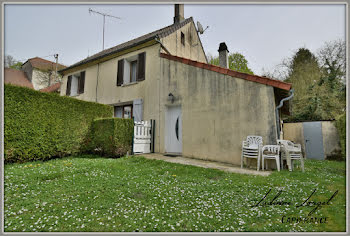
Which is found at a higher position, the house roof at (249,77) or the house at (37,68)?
the house roof at (249,77)

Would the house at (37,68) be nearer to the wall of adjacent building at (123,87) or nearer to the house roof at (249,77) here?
the wall of adjacent building at (123,87)

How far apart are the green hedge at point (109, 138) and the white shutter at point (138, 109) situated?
1.84 meters

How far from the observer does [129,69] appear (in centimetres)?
987

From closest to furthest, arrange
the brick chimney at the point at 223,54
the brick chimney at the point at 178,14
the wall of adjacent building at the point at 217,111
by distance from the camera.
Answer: the wall of adjacent building at the point at 217,111, the brick chimney at the point at 223,54, the brick chimney at the point at 178,14

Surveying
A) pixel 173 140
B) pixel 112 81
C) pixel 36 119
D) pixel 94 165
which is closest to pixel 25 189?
pixel 94 165

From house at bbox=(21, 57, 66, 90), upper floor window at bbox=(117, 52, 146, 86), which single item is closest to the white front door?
upper floor window at bbox=(117, 52, 146, 86)

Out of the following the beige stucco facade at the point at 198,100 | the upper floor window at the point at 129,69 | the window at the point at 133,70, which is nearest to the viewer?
the beige stucco facade at the point at 198,100

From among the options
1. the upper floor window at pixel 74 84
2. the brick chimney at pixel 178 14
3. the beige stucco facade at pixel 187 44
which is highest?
the brick chimney at pixel 178 14

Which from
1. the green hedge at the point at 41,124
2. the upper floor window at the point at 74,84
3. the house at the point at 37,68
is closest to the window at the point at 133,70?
the green hedge at the point at 41,124

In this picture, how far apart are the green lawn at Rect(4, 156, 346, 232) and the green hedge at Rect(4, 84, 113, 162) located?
1009 millimetres

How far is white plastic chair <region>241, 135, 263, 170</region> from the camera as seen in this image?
5.03 metres

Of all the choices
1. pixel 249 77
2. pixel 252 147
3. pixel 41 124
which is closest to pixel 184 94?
pixel 249 77

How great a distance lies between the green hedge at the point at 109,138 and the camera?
6199mm

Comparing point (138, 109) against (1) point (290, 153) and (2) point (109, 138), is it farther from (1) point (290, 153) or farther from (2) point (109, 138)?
(1) point (290, 153)
